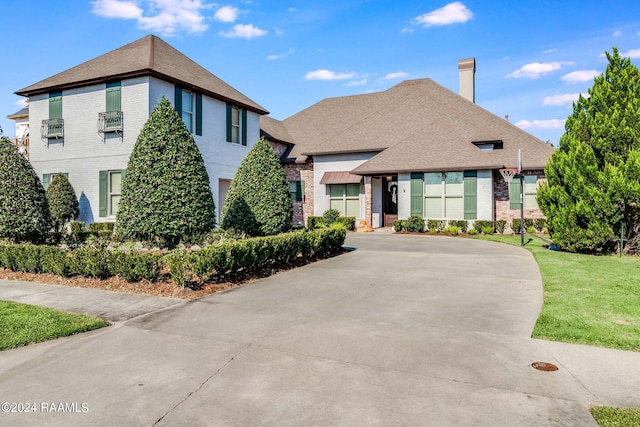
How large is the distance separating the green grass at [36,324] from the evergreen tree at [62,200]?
12.1m

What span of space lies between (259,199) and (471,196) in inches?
516

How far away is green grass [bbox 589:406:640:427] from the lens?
3.36m

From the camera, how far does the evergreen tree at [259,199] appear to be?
1250cm

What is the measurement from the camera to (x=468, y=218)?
21.7 metres

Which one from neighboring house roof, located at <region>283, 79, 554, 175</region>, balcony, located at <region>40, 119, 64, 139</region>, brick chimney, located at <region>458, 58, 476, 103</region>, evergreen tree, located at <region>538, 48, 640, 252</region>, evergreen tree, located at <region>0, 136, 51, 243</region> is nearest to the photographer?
Answer: evergreen tree, located at <region>0, 136, 51, 243</region>

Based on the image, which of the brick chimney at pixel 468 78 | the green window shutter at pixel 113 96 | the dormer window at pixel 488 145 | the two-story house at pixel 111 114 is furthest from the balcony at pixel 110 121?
the brick chimney at pixel 468 78

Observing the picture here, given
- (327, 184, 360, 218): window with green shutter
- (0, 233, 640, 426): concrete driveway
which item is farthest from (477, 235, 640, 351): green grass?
(327, 184, 360, 218): window with green shutter

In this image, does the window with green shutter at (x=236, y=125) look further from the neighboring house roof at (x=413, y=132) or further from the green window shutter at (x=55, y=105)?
the green window shutter at (x=55, y=105)

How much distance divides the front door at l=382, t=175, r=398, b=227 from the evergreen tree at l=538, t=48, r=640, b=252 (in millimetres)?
11388

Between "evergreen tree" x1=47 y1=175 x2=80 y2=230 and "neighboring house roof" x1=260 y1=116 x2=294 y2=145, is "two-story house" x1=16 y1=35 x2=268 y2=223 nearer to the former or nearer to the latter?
"evergreen tree" x1=47 y1=175 x2=80 y2=230

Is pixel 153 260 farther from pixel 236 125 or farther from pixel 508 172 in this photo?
pixel 508 172

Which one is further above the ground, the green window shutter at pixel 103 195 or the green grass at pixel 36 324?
the green window shutter at pixel 103 195

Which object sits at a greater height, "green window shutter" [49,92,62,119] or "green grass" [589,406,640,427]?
"green window shutter" [49,92,62,119]

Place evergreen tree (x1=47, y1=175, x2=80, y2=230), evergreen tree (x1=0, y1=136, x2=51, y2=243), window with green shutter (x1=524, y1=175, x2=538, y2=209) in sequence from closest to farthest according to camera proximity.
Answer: evergreen tree (x1=0, y1=136, x2=51, y2=243) < evergreen tree (x1=47, y1=175, x2=80, y2=230) < window with green shutter (x1=524, y1=175, x2=538, y2=209)
